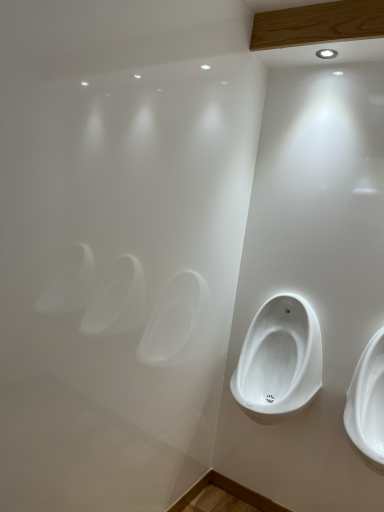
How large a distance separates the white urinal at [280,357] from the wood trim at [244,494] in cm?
63

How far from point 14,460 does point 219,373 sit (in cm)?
140

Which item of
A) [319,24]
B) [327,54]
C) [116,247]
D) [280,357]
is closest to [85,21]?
[116,247]

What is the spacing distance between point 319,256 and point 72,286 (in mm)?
1381

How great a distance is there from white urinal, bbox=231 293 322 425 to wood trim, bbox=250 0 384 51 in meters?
1.29

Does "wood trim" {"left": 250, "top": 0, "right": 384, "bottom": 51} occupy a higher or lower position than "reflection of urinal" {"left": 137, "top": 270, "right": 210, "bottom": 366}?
higher

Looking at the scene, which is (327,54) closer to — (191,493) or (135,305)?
(135,305)

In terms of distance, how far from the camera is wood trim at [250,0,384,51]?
1.99 metres

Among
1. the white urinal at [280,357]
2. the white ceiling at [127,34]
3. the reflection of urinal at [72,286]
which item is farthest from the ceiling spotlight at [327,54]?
the reflection of urinal at [72,286]

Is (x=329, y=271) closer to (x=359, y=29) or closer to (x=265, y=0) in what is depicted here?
(x=359, y=29)

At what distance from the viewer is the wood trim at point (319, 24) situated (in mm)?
1993

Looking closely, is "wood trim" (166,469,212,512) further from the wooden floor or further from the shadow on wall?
the shadow on wall

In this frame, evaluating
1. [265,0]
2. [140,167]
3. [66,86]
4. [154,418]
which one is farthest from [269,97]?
[154,418]

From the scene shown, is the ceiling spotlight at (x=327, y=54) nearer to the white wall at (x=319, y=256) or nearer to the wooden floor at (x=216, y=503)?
the white wall at (x=319, y=256)

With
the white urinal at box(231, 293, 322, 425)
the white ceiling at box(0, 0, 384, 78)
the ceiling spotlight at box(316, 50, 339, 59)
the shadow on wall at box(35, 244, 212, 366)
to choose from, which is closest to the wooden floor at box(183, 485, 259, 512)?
the white urinal at box(231, 293, 322, 425)
